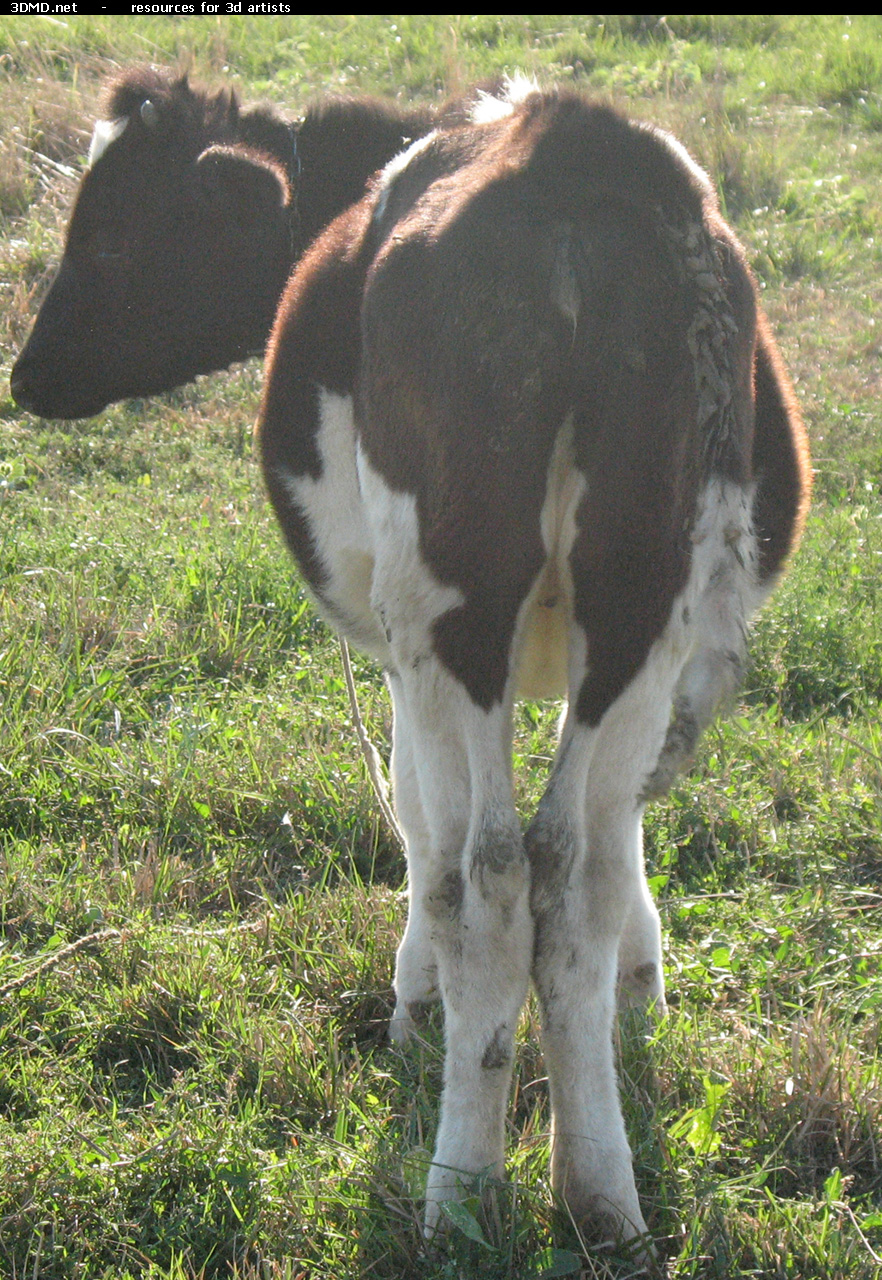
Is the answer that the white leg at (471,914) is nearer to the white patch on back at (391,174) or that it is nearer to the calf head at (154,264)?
the white patch on back at (391,174)

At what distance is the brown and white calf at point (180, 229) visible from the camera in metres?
3.83

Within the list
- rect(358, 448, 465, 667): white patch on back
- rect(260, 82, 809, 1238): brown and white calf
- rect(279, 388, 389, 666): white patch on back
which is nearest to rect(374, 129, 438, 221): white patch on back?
rect(260, 82, 809, 1238): brown and white calf

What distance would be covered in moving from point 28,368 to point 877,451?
381 cm

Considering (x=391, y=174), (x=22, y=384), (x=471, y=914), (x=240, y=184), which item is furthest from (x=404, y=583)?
(x=22, y=384)

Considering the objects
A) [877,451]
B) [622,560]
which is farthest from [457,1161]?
[877,451]

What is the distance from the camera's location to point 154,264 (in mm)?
4043

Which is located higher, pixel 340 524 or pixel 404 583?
pixel 404 583

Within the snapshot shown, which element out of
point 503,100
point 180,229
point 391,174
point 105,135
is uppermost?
point 503,100

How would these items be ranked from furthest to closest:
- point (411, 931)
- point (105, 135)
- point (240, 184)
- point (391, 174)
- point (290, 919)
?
1. point (105, 135)
2. point (240, 184)
3. point (290, 919)
4. point (411, 931)
5. point (391, 174)

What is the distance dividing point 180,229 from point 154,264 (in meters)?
0.13

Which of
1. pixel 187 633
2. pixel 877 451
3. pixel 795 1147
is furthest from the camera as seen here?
pixel 877 451

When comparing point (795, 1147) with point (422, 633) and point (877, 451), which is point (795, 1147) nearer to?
point (422, 633)

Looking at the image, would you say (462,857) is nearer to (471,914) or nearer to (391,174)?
(471,914)

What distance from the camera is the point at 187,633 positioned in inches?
192
